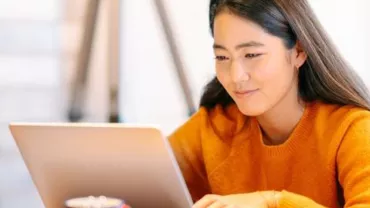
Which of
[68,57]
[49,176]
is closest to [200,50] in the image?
[68,57]

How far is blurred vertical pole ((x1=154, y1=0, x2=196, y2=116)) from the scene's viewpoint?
67.9 inches

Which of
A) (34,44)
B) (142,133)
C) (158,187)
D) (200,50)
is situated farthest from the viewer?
(200,50)

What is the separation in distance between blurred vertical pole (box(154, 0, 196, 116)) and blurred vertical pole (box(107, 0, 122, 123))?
0.15 meters

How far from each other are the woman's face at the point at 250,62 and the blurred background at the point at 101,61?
668 mm

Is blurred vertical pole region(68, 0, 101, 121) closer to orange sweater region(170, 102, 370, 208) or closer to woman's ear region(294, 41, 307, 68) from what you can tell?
orange sweater region(170, 102, 370, 208)

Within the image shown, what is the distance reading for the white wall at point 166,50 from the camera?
1924 mm

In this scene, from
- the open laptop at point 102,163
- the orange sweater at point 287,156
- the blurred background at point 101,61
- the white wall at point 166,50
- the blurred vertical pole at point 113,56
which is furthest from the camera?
the white wall at point 166,50

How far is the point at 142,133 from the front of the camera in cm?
82

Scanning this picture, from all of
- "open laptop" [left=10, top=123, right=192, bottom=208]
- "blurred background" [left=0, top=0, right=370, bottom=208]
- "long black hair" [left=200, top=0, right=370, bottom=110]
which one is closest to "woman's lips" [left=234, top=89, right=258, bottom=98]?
"long black hair" [left=200, top=0, right=370, bottom=110]

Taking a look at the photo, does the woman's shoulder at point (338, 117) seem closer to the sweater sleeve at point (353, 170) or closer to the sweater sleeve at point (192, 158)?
the sweater sleeve at point (353, 170)

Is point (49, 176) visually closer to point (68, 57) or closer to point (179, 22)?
point (68, 57)

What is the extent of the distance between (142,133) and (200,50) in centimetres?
120

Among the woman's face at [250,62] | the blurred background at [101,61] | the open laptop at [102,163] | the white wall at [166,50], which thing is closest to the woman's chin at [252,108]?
the woman's face at [250,62]

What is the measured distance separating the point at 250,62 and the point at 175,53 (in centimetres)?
75
